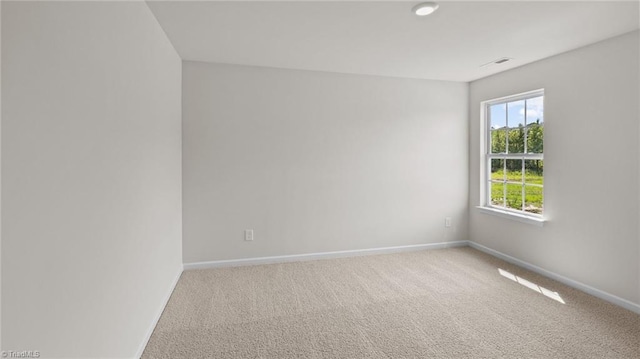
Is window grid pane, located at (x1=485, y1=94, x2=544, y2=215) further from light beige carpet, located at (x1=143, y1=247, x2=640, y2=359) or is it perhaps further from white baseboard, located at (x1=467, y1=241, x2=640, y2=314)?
light beige carpet, located at (x1=143, y1=247, x2=640, y2=359)

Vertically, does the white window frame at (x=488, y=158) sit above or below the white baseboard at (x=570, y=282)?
above

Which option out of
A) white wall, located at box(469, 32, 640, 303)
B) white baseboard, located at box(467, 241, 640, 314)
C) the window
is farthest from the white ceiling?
white baseboard, located at box(467, 241, 640, 314)

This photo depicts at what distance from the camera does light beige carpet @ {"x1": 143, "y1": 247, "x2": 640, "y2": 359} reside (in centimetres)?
205

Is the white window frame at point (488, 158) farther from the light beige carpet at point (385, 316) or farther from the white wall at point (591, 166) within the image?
the light beige carpet at point (385, 316)

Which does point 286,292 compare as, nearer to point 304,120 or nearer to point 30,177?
point 304,120

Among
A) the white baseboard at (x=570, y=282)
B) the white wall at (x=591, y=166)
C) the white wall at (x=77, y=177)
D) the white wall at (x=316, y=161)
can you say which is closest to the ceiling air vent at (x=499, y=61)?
the white wall at (x=591, y=166)

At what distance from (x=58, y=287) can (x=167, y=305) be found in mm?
1660

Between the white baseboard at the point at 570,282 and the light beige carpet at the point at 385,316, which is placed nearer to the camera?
the light beige carpet at the point at 385,316

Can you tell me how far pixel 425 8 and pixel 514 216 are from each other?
105 inches

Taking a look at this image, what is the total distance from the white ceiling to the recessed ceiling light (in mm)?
50

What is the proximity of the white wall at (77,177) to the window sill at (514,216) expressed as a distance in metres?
3.72

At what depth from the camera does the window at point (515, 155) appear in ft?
11.3

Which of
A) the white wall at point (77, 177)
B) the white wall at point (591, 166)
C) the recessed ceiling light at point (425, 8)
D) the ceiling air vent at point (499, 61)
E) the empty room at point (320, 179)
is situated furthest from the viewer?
the ceiling air vent at point (499, 61)

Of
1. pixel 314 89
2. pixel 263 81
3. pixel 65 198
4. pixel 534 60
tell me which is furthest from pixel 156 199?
pixel 534 60
